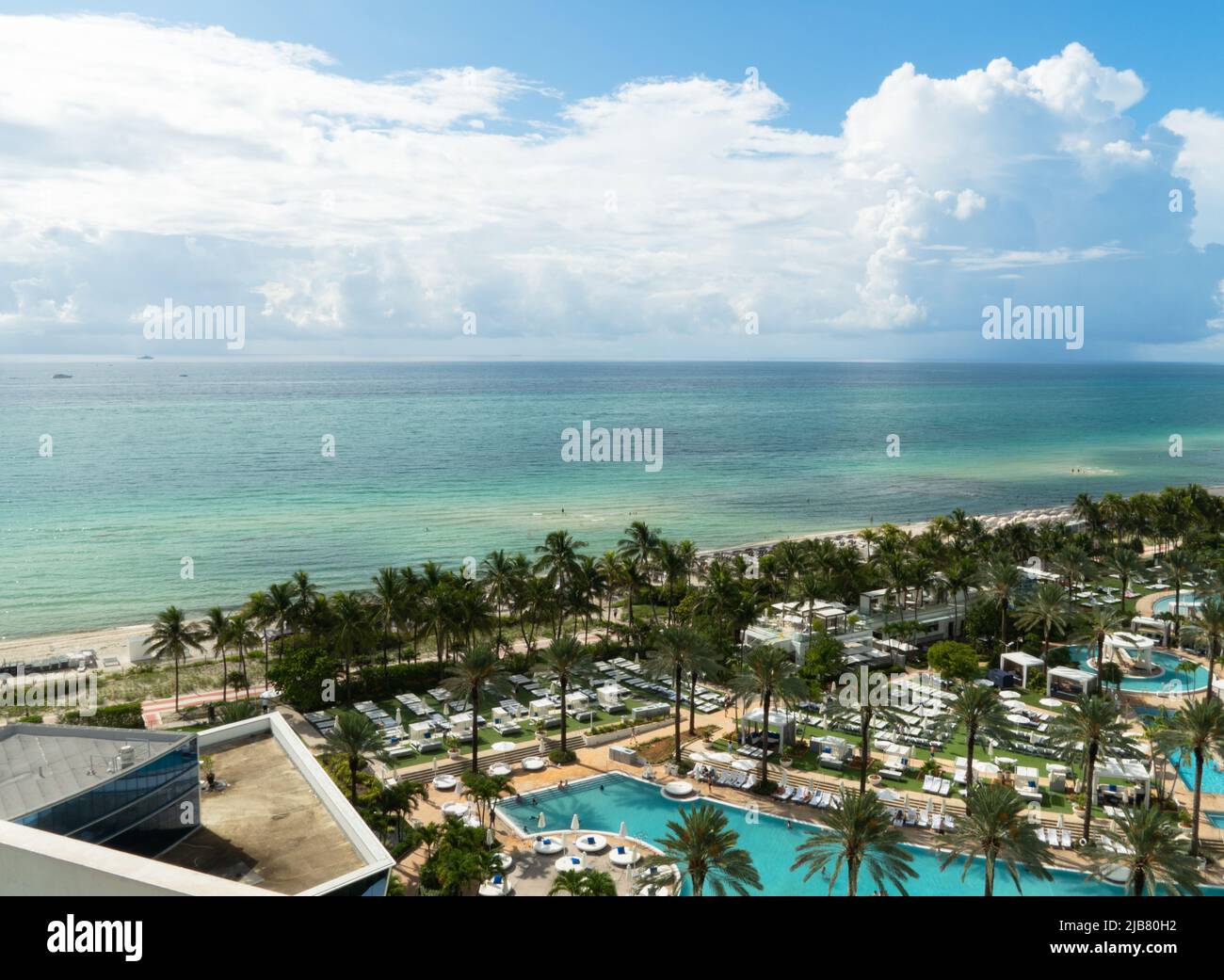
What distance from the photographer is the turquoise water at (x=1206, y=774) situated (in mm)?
34406

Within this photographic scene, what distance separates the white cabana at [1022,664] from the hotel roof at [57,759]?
4110 centimetres

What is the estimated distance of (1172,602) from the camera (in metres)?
→ 59.8

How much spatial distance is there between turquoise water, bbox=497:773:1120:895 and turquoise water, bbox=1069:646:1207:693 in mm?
20597

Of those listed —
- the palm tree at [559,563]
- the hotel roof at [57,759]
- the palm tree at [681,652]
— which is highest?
the palm tree at [559,563]

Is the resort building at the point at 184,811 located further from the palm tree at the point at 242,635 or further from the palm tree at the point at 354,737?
the palm tree at the point at 242,635

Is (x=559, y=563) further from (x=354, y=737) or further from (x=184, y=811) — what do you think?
(x=184, y=811)

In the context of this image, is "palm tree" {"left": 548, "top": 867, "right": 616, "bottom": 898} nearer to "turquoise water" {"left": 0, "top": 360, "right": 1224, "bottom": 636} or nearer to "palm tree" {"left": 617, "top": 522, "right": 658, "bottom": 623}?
"palm tree" {"left": 617, "top": 522, "right": 658, "bottom": 623}

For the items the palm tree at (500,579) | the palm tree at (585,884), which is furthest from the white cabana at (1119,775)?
the palm tree at (500,579)

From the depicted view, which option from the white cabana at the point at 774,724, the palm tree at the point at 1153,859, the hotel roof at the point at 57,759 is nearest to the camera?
the hotel roof at the point at 57,759

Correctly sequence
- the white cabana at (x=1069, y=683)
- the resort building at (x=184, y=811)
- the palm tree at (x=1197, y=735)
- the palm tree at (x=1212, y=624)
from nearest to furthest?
the resort building at (x=184, y=811) → the palm tree at (x=1197, y=735) → the palm tree at (x=1212, y=624) → the white cabana at (x=1069, y=683)

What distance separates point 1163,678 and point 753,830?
94.8ft

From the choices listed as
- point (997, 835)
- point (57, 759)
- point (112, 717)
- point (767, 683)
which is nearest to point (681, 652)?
point (767, 683)
